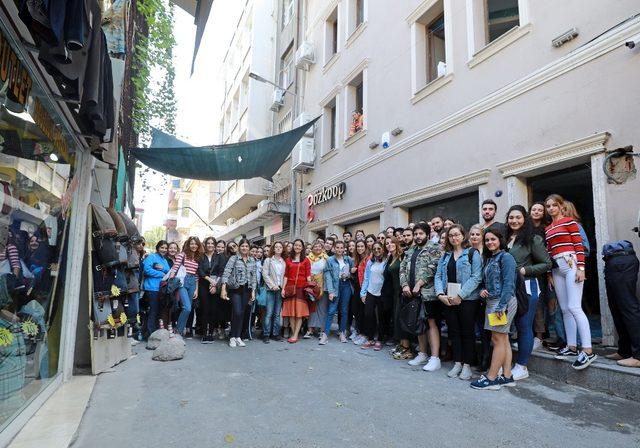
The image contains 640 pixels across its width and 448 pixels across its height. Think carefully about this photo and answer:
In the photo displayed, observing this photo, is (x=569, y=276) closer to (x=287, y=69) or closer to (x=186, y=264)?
(x=186, y=264)

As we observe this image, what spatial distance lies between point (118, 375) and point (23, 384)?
5.36 ft

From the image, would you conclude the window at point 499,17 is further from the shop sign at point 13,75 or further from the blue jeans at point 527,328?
the shop sign at point 13,75

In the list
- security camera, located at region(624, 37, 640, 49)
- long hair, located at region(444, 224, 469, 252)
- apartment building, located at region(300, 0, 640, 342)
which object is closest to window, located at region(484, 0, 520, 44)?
apartment building, located at region(300, 0, 640, 342)

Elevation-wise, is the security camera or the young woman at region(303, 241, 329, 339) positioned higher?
the security camera

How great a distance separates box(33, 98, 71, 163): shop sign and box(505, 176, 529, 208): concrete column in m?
6.42

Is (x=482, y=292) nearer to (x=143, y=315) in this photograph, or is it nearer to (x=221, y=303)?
(x=221, y=303)

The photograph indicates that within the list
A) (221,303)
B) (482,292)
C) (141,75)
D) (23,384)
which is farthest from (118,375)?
(141,75)

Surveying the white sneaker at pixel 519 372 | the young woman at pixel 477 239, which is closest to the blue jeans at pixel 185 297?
the young woman at pixel 477 239

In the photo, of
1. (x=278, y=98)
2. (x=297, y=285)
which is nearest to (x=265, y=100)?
(x=278, y=98)

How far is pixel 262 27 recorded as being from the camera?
21.2 meters

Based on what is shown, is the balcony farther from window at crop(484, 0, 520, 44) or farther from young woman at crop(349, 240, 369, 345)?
window at crop(484, 0, 520, 44)

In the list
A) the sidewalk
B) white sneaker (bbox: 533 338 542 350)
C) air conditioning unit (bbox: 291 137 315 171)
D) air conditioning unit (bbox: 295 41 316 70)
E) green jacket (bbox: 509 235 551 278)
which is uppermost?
air conditioning unit (bbox: 295 41 316 70)

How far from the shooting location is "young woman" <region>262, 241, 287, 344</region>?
784cm

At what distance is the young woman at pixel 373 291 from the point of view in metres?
7.15
